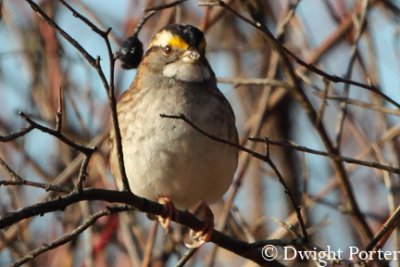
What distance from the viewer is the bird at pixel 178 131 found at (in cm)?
406

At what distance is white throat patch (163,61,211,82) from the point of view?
14.3 ft

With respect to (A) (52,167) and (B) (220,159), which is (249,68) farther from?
(B) (220,159)

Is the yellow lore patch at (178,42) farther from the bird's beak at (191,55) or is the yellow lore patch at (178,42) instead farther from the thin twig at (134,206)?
the thin twig at (134,206)

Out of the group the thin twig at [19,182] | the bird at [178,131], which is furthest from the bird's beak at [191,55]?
the thin twig at [19,182]

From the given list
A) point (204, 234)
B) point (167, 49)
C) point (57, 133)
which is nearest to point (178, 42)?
point (167, 49)

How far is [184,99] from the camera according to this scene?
424cm

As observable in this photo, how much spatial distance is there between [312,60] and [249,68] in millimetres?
1396

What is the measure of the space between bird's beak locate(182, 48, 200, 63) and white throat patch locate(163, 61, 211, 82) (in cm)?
4

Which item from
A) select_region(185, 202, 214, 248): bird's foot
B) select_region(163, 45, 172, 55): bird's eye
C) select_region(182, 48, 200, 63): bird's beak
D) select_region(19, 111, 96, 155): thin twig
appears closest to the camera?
select_region(19, 111, 96, 155): thin twig

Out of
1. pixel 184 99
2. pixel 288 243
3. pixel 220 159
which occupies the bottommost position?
pixel 288 243

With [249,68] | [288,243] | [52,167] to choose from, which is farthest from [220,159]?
[249,68]

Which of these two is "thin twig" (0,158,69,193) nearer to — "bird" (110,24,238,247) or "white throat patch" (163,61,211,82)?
"bird" (110,24,238,247)

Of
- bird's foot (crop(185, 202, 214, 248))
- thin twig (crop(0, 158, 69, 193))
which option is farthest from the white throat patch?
thin twig (crop(0, 158, 69, 193))

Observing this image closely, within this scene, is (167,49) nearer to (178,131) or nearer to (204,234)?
(178,131)
